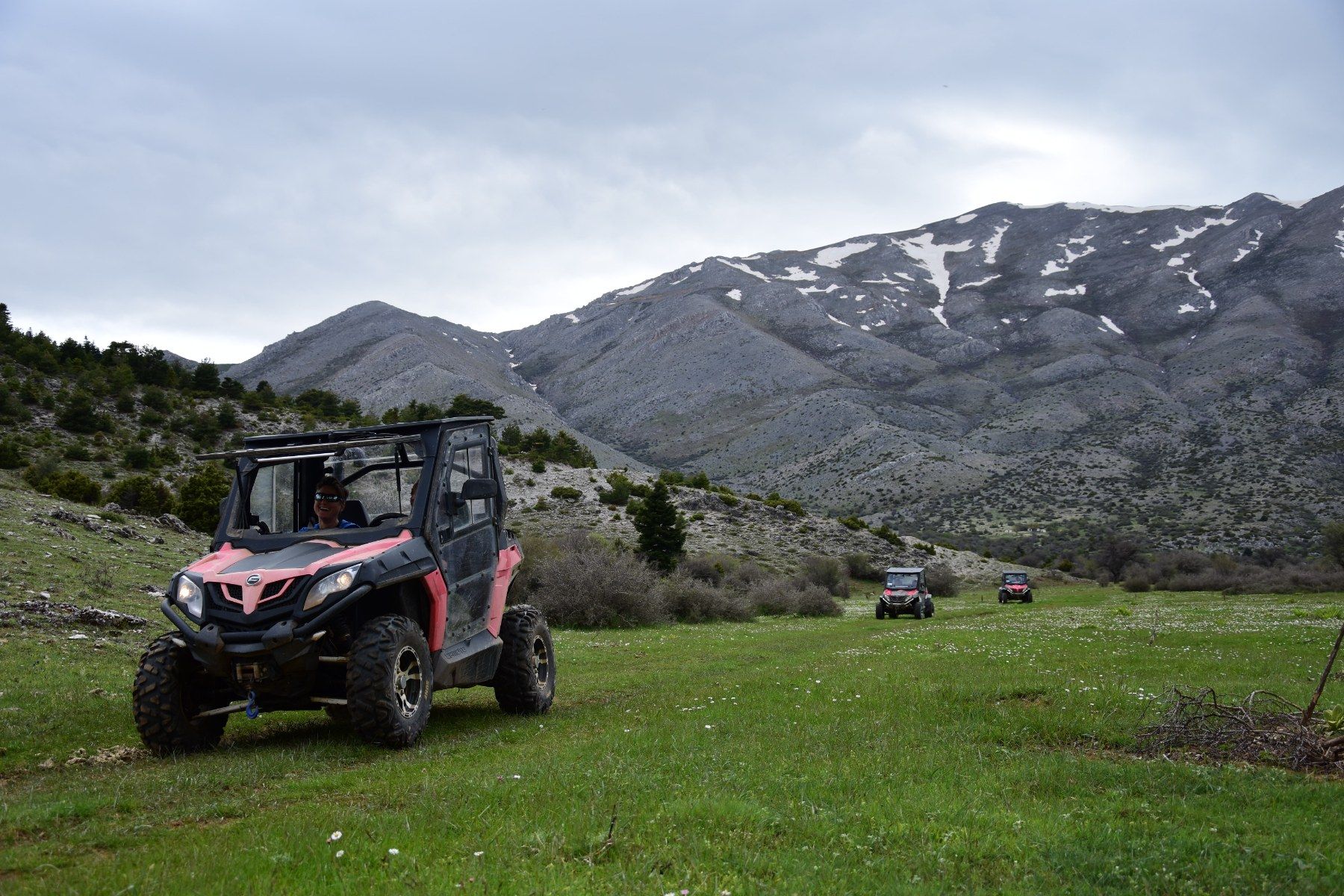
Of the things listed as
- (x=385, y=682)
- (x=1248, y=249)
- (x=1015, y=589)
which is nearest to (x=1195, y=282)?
(x=1248, y=249)

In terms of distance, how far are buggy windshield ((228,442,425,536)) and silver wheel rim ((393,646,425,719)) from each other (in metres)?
1.68

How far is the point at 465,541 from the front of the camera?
33.9 feet

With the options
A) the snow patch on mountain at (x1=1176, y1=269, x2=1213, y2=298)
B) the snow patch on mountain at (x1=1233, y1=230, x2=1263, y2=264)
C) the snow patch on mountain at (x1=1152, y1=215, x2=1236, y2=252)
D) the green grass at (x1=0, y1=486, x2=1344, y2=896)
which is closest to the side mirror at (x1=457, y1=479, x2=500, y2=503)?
the green grass at (x1=0, y1=486, x2=1344, y2=896)

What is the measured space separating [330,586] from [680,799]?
4.02 metres

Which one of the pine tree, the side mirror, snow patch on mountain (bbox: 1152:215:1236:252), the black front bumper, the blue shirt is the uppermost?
snow patch on mountain (bbox: 1152:215:1236:252)

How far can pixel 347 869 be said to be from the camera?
4574 millimetres

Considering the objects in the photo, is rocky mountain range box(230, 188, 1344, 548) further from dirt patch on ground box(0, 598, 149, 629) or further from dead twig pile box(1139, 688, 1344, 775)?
dirt patch on ground box(0, 598, 149, 629)

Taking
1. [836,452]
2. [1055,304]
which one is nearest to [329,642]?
[836,452]

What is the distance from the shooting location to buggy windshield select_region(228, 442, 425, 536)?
32.5ft

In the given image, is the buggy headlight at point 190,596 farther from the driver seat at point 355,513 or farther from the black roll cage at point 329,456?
the driver seat at point 355,513

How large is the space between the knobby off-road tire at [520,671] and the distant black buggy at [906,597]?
27911 millimetres

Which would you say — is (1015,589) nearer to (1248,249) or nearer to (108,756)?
(108,756)

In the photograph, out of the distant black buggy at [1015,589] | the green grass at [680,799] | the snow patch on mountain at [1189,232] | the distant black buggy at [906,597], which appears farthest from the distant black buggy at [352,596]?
the snow patch on mountain at [1189,232]

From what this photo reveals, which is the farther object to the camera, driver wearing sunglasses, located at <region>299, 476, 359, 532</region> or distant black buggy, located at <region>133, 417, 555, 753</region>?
driver wearing sunglasses, located at <region>299, 476, 359, 532</region>
